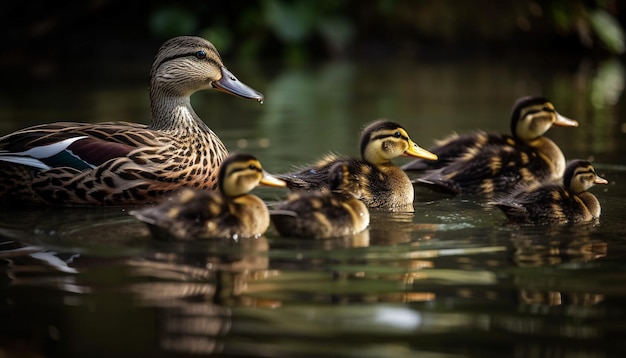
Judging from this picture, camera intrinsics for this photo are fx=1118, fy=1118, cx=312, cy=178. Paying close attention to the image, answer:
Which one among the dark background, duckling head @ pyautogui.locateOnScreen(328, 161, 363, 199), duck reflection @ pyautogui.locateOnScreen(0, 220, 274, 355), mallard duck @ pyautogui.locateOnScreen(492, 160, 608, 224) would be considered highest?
the dark background

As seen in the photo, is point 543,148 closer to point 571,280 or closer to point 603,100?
point 571,280

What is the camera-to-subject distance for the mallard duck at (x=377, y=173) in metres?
5.52

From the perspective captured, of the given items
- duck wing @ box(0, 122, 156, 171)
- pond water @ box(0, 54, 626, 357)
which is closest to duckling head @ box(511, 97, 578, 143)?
pond water @ box(0, 54, 626, 357)

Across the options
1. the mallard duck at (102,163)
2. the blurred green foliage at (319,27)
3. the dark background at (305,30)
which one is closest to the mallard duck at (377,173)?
the mallard duck at (102,163)

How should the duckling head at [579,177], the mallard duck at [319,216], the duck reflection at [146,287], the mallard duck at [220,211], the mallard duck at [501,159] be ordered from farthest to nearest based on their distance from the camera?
the mallard duck at [501,159] → the duckling head at [579,177] → the mallard duck at [319,216] → the mallard duck at [220,211] → the duck reflection at [146,287]

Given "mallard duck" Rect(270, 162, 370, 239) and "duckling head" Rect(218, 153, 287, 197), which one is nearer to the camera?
"mallard duck" Rect(270, 162, 370, 239)

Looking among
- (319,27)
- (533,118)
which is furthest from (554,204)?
(319,27)

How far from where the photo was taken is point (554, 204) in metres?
4.96

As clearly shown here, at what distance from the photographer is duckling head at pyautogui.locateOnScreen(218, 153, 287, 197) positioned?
466cm

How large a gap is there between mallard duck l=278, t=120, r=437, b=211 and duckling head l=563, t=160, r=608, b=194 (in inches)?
30.5

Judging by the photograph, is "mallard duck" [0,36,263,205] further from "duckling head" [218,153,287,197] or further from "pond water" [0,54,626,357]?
"duckling head" [218,153,287,197]

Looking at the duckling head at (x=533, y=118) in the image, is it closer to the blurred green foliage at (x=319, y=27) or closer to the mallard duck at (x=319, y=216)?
the mallard duck at (x=319, y=216)

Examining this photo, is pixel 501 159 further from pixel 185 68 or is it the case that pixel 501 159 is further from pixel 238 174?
pixel 238 174

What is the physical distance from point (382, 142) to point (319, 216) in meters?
1.20
